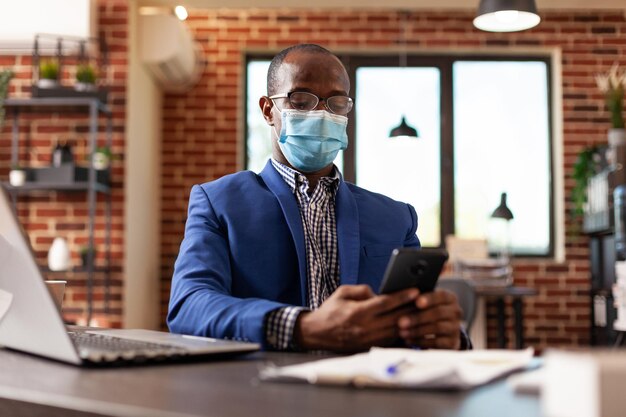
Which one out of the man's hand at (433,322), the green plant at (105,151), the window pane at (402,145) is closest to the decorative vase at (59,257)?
the green plant at (105,151)

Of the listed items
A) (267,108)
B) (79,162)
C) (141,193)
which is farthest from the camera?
(141,193)

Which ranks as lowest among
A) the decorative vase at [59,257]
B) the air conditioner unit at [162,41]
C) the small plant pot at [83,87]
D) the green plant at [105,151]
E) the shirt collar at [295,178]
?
the decorative vase at [59,257]

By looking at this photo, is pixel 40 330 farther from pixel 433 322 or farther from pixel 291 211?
pixel 291 211

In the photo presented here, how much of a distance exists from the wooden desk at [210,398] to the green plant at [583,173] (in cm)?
535

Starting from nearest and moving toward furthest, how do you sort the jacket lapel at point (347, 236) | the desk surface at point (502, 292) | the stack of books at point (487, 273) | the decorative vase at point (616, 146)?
the jacket lapel at point (347, 236), the desk surface at point (502, 292), the decorative vase at point (616, 146), the stack of books at point (487, 273)

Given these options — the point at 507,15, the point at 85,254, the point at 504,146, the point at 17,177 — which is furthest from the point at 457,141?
the point at 17,177

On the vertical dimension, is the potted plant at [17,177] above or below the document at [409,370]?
above

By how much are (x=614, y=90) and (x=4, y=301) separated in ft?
18.4

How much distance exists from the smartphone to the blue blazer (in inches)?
14.8

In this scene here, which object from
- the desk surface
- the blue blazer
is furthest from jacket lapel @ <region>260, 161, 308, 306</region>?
the desk surface

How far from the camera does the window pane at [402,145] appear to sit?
20.4 ft

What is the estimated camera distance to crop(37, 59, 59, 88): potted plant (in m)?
4.76

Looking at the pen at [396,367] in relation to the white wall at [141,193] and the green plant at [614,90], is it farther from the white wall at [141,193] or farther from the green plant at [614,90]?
the green plant at [614,90]

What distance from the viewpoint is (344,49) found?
626cm
